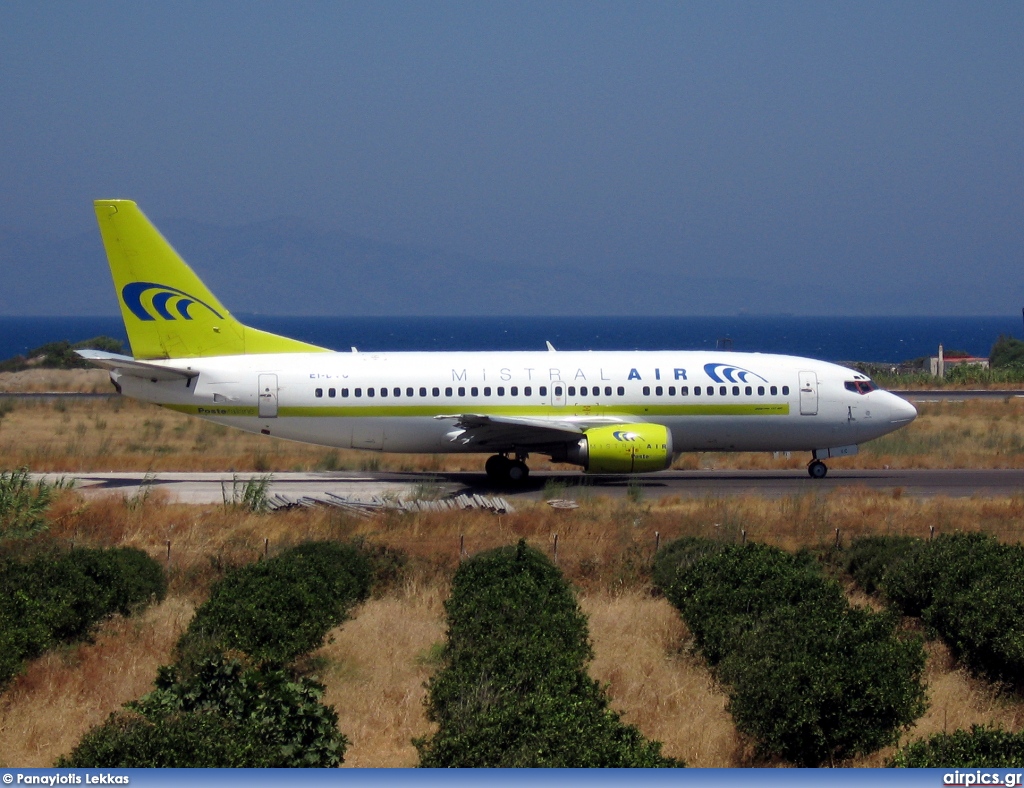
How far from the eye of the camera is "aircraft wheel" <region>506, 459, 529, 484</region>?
1078 inches

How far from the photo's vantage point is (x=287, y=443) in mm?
39906

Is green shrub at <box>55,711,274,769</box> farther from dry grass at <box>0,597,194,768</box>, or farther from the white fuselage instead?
the white fuselage

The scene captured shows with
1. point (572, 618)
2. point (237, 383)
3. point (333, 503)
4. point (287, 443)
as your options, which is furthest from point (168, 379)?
point (572, 618)

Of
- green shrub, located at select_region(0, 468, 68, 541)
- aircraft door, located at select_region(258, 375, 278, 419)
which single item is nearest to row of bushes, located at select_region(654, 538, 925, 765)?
green shrub, located at select_region(0, 468, 68, 541)

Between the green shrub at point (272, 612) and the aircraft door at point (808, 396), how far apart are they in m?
15.8

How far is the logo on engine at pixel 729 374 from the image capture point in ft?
90.6

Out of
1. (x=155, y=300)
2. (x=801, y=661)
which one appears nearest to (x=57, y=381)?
(x=155, y=300)

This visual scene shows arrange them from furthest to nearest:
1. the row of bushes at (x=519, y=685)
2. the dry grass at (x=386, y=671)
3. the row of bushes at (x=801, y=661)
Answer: the dry grass at (x=386, y=671) < the row of bushes at (x=801, y=661) < the row of bushes at (x=519, y=685)

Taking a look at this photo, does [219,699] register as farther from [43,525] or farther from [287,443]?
[287,443]

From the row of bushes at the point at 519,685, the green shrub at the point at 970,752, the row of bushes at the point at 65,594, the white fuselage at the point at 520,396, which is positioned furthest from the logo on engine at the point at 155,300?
the green shrub at the point at 970,752

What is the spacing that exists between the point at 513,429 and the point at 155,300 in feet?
29.5

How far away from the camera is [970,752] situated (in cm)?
860

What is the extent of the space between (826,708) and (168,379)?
19.5m

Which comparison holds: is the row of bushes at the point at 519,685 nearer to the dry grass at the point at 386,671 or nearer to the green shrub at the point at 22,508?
the dry grass at the point at 386,671
